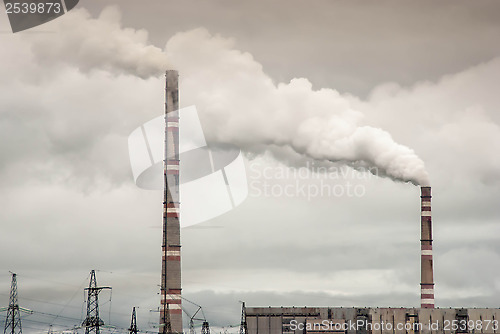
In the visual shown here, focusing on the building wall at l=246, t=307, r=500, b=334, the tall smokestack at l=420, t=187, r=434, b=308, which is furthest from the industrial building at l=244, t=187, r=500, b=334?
the tall smokestack at l=420, t=187, r=434, b=308

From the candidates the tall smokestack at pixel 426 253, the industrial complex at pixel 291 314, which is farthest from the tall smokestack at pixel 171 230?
the tall smokestack at pixel 426 253

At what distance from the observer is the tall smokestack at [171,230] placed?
8319 centimetres

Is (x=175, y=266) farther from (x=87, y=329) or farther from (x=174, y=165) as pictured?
(x=87, y=329)

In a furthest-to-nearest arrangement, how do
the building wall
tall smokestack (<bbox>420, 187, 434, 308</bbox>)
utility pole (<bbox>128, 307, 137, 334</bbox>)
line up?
tall smokestack (<bbox>420, 187, 434, 308</bbox>) → the building wall → utility pole (<bbox>128, 307, 137, 334</bbox>)

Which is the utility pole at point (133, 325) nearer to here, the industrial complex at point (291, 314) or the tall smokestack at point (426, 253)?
the industrial complex at point (291, 314)

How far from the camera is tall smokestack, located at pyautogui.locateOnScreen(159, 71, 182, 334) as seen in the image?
83.2 metres

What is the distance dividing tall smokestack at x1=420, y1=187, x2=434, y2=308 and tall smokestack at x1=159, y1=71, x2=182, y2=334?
24629mm

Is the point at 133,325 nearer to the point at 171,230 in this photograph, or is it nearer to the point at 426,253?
the point at 171,230

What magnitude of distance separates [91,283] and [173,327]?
15.3 metres

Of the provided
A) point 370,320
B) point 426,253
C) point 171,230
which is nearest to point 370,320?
point 370,320

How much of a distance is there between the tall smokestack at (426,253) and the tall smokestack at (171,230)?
2463 cm

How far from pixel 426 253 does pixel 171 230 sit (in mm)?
26019

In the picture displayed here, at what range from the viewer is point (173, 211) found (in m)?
83.9

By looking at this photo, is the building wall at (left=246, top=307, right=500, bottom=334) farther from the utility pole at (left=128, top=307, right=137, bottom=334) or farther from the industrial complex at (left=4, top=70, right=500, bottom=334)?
the utility pole at (left=128, top=307, right=137, bottom=334)
